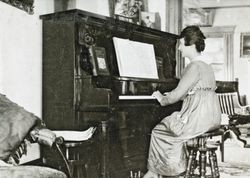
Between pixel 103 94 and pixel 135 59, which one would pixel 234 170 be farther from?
pixel 103 94

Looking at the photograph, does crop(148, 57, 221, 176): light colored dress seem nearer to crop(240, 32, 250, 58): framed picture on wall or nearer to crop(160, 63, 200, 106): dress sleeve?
crop(160, 63, 200, 106): dress sleeve

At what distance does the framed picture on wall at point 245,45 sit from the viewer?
194 inches

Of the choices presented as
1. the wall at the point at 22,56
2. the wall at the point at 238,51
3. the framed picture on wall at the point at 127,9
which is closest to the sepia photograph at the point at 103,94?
the wall at the point at 22,56

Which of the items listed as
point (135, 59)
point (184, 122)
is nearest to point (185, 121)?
point (184, 122)

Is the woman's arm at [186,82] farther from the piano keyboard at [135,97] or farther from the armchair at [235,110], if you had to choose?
the armchair at [235,110]

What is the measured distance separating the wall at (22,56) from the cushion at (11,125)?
0.90m

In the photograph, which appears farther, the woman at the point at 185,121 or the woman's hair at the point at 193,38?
the woman's hair at the point at 193,38

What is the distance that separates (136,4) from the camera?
15.1 feet

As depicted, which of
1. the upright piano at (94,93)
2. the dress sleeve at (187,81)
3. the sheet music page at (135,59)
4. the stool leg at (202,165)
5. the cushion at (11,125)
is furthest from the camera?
the sheet music page at (135,59)

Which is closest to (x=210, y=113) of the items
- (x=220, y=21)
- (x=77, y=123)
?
(x=77, y=123)

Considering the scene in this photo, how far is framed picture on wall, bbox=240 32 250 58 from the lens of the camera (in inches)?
194

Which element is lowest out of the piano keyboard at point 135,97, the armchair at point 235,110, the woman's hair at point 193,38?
the armchair at point 235,110

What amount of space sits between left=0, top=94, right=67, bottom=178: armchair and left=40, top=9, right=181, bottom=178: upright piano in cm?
65

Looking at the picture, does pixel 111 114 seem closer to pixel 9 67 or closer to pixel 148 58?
pixel 9 67
